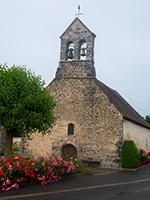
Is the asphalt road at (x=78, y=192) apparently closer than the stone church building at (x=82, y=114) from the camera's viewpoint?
Yes

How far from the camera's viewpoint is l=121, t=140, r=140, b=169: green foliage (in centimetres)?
2927

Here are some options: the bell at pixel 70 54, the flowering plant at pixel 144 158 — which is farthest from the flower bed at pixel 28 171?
the flowering plant at pixel 144 158

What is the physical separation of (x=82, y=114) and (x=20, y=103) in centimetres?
988

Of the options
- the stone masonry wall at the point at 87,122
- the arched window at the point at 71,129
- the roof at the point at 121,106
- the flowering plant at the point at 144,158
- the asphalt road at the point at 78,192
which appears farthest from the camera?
the flowering plant at the point at 144,158

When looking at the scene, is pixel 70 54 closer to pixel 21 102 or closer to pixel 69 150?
pixel 69 150

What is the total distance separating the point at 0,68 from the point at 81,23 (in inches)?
438

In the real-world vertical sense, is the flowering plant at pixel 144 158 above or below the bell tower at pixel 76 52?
below

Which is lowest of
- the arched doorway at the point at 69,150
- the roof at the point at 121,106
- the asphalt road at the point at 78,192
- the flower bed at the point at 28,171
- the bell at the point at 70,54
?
the asphalt road at the point at 78,192

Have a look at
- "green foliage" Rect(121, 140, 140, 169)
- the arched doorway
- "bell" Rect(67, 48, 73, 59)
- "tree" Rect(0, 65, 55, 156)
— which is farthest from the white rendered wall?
"tree" Rect(0, 65, 55, 156)

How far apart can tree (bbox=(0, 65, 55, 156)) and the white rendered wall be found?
9488 millimetres

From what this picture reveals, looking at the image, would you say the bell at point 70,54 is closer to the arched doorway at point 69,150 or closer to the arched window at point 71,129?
the arched window at point 71,129

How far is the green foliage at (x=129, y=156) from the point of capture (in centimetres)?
2927

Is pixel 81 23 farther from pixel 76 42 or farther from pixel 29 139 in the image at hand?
pixel 29 139

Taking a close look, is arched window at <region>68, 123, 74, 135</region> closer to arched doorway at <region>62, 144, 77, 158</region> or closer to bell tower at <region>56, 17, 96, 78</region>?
arched doorway at <region>62, 144, 77, 158</region>
